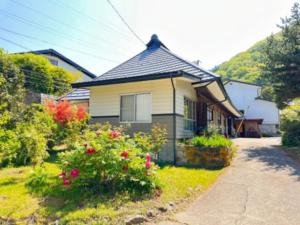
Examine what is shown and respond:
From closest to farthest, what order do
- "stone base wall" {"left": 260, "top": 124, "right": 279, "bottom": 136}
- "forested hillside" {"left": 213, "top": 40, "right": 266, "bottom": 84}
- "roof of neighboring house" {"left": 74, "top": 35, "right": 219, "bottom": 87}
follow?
1. "roof of neighboring house" {"left": 74, "top": 35, "right": 219, "bottom": 87}
2. "stone base wall" {"left": 260, "top": 124, "right": 279, "bottom": 136}
3. "forested hillside" {"left": 213, "top": 40, "right": 266, "bottom": 84}

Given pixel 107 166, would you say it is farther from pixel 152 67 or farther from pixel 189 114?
pixel 189 114

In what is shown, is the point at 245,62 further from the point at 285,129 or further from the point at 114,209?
the point at 114,209

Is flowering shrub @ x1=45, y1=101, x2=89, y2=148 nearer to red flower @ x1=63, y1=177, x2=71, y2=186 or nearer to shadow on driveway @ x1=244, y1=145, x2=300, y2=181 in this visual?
red flower @ x1=63, y1=177, x2=71, y2=186

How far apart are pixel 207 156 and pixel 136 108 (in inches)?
144

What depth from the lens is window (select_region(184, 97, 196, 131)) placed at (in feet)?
Answer: 37.0

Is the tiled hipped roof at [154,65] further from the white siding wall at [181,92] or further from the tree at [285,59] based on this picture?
the tree at [285,59]

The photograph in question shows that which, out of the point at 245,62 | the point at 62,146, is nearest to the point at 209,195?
the point at 62,146

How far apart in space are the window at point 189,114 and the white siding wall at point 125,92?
144 cm

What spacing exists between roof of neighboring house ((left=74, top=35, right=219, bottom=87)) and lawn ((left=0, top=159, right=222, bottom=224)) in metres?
4.72

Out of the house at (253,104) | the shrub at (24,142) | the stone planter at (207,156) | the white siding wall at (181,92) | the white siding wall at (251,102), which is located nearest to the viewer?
the shrub at (24,142)

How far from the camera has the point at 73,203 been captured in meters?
4.85

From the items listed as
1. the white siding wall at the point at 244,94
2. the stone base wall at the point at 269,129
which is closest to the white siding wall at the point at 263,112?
the stone base wall at the point at 269,129

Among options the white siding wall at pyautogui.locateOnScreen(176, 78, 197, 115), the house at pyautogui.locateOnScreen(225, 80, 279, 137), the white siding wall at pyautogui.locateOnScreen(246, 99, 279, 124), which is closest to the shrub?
the white siding wall at pyautogui.locateOnScreen(176, 78, 197, 115)

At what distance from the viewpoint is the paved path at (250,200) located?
443cm
